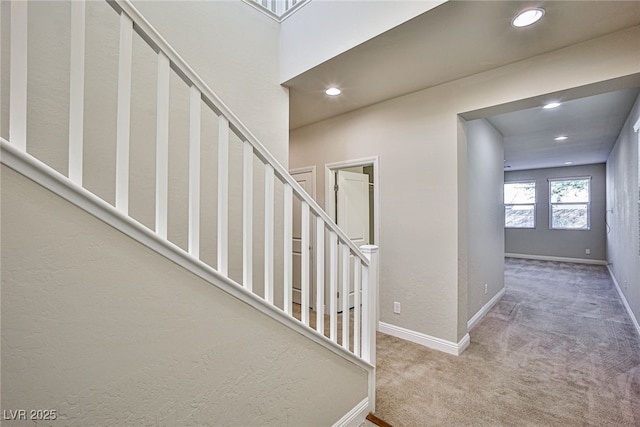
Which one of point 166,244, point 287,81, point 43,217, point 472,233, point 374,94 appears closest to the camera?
point 43,217

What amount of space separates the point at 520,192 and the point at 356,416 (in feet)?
30.3

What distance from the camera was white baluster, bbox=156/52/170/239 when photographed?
1061 mm

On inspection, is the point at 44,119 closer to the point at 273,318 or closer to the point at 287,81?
the point at 273,318

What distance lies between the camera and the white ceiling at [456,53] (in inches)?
71.1

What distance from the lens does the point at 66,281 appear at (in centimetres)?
86

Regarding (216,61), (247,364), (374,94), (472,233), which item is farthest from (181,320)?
(472,233)

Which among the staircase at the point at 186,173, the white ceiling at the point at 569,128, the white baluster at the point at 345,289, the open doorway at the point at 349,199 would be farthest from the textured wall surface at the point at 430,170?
the white ceiling at the point at 569,128

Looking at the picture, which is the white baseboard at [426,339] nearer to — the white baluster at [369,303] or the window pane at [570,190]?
the white baluster at [369,303]

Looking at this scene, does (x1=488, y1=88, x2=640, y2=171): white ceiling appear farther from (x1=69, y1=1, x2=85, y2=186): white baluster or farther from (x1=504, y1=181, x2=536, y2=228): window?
(x1=69, y1=1, x2=85, y2=186): white baluster

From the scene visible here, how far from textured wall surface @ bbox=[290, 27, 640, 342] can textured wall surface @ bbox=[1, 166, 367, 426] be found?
6.63 feet

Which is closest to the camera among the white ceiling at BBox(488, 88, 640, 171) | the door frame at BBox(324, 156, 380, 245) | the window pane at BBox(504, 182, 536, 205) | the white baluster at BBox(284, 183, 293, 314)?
the white baluster at BBox(284, 183, 293, 314)

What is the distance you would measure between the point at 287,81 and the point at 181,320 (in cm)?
238

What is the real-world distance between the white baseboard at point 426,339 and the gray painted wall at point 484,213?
0.64m

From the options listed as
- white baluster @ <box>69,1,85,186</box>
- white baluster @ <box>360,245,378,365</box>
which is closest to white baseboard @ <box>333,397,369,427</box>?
white baluster @ <box>360,245,378,365</box>
